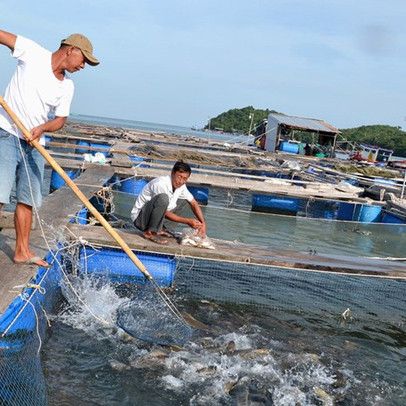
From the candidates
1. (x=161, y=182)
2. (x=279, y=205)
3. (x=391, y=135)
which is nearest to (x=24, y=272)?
(x=161, y=182)

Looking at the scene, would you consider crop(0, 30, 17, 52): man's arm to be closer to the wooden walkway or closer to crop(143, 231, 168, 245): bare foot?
the wooden walkway

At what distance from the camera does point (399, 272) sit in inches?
270

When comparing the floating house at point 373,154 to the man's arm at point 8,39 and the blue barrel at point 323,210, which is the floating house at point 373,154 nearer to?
the blue barrel at point 323,210

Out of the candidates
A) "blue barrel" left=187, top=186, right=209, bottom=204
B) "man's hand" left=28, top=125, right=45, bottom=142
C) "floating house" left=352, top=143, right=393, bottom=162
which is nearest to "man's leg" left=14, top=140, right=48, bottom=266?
"man's hand" left=28, top=125, right=45, bottom=142

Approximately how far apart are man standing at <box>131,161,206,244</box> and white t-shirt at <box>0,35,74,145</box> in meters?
2.27

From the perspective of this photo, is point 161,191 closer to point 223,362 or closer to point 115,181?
point 223,362

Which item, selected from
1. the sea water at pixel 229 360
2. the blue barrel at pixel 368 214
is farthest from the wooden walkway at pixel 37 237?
the blue barrel at pixel 368 214

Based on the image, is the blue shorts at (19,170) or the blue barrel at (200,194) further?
the blue barrel at (200,194)

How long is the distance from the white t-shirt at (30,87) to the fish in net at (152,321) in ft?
8.05

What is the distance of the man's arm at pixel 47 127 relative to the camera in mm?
4257

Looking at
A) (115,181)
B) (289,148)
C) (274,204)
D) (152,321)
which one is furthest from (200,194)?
(289,148)

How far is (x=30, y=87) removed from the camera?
426 cm

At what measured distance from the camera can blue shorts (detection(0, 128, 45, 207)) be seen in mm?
4277

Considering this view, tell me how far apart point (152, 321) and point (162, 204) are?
161 cm
